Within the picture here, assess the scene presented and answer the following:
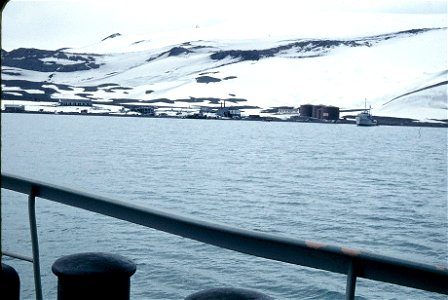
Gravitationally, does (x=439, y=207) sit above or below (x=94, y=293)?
below

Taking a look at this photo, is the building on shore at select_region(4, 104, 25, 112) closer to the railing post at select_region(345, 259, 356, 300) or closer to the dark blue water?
the dark blue water

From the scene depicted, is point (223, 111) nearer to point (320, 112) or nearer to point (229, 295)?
point (320, 112)

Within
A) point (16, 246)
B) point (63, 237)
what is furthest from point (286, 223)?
point (16, 246)

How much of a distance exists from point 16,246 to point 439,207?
19127 millimetres

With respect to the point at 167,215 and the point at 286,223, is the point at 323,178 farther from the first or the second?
the point at 167,215

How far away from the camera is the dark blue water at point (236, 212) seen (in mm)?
12531

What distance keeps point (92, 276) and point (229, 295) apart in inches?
15.7

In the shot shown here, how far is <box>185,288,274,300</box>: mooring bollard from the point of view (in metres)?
1.27

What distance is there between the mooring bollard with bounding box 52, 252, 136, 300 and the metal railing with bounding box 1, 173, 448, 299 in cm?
12

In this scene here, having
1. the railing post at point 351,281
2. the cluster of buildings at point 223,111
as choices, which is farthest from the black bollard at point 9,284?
the cluster of buildings at point 223,111

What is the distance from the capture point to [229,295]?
4.19 ft

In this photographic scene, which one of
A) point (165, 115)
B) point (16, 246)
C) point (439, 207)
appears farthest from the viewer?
point (165, 115)

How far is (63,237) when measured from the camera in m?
15.9

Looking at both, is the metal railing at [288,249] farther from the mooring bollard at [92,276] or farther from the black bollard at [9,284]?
the black bollard at [9,284]
